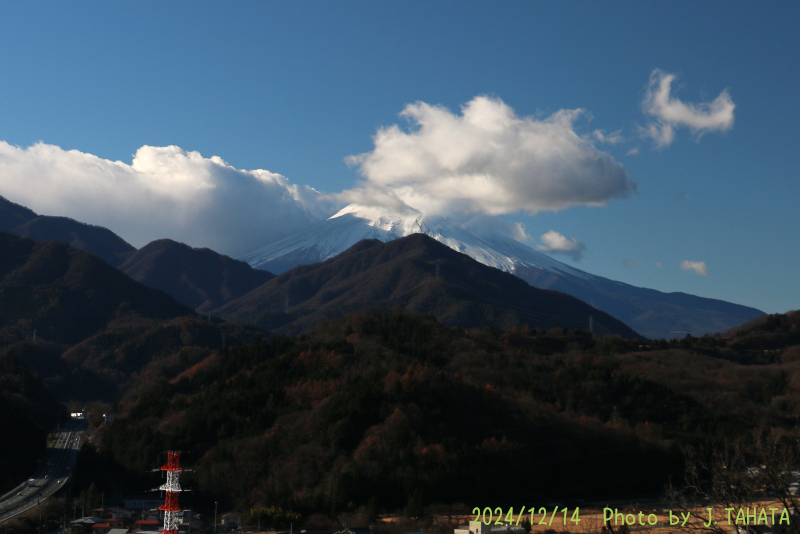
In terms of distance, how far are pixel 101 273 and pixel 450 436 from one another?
10271 cm

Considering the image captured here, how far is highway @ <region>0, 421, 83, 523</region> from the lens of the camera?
36581 millimetres

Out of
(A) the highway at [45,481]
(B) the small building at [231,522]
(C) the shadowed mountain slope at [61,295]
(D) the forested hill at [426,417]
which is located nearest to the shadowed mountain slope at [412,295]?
(C) the shadowed mountain slope at [61,295]

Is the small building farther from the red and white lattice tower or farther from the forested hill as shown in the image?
the red and white lattice tower

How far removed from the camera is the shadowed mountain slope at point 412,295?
126562 millimetres

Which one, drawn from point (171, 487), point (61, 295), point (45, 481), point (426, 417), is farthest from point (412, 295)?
point (171, 487)

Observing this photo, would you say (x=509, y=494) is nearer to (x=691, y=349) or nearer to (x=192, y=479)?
(x=192, y=479)

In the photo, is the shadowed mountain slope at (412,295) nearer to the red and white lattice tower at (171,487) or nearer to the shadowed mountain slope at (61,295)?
the shadowed mountain slope at (61,295)

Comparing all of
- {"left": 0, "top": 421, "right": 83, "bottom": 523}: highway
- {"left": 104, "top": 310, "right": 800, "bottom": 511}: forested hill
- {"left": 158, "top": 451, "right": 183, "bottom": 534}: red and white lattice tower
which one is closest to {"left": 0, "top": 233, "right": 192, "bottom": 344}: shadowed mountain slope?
{"left": 104, "top": 310, "right": 800, "bottom": 511}: forested hill

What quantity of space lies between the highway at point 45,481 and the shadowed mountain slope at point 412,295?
6891 cm

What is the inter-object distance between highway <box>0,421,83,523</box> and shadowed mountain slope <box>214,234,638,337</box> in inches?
2713

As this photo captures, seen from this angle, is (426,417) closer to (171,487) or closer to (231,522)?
(231,522)

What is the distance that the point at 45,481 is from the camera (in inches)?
1667

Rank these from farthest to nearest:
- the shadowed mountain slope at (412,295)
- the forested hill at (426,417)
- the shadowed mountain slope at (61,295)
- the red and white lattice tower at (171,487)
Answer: the shadowed mountain slope at (412,295)
the shadowed mountain slope at (61,295)
the forested hill at (426,417)
the red and white lattice tower at (171,487)

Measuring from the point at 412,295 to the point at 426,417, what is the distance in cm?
8934
